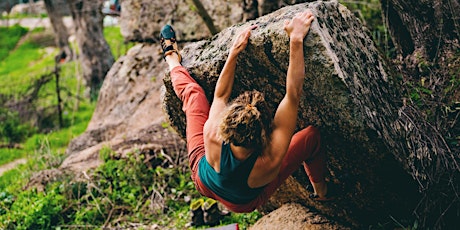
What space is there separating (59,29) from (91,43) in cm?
354

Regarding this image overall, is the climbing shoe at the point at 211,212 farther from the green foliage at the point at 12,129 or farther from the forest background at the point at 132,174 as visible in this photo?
the green foliage at the point at 12,129

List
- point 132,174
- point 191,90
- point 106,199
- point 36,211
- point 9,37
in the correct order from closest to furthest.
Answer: point 191,90, point 36,211, point 106,199, point 132,174, point 9,37

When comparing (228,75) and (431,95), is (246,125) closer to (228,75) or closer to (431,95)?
(228,75)

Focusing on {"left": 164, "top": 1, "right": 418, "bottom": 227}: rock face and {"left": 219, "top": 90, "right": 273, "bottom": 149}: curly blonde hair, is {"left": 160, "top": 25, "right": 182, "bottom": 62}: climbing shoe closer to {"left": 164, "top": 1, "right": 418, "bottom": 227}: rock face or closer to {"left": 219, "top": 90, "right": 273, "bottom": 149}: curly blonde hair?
{"left": 164, "top": 1, "right": 418, "bottom": 227}: rock face

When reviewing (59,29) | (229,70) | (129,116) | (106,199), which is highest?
(229,70)

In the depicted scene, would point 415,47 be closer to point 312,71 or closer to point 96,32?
point 312,71

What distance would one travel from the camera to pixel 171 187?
8.18 m

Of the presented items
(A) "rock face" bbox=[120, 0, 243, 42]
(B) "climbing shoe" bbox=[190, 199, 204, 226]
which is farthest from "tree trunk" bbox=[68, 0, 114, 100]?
(B) "climbing shoe" bbox=[190, 199, 204, 226]

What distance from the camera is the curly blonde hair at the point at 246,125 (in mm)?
4574

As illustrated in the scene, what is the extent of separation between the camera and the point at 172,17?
10.6 meters

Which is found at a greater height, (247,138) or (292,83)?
(292,83)

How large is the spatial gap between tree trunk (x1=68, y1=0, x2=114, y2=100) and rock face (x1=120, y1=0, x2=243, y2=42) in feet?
13.4

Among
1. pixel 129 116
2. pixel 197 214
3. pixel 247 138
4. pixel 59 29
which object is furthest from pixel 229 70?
pixel 59 29

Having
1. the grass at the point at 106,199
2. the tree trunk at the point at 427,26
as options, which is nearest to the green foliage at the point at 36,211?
the grass at the point at 106,199
